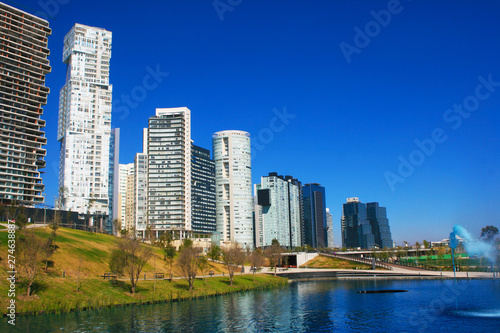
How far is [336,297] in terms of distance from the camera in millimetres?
87562

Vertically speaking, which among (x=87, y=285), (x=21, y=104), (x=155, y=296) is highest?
(x=21, y=104)

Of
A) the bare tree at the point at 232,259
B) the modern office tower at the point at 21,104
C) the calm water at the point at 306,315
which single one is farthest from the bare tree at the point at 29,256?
the modern office tower at the point at 21,104

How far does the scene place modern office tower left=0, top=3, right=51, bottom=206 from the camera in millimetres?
174875

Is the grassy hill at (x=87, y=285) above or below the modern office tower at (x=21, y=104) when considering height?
below

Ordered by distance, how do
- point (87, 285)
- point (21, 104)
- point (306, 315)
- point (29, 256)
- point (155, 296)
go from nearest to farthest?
point (306, 315)
point (29, 256)
point (87, 285)
point (155, 296)
point (21, 104)

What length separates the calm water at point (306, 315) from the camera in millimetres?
54500

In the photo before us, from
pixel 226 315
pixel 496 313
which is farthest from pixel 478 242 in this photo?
pixel 226 315

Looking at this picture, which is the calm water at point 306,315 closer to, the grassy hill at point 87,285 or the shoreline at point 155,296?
the shoreline at point 155,296

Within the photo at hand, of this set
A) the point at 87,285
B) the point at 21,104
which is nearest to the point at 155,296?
the point at 87,285

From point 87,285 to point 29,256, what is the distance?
13.2 m

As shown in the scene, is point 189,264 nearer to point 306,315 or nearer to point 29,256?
point 29,256

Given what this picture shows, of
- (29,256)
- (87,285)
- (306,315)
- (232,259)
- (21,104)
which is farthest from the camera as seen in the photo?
(21,104)

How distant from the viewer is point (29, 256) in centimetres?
6769

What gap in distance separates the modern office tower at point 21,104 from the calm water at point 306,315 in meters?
127
